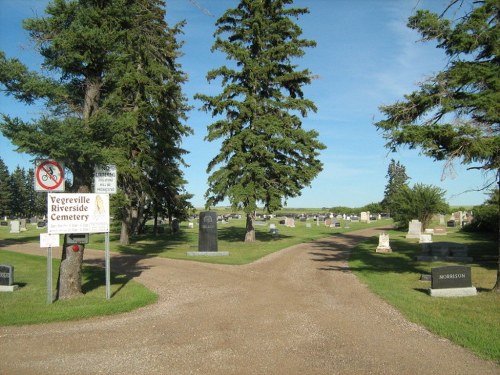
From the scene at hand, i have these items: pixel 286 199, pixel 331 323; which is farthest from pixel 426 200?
pixel 331 323

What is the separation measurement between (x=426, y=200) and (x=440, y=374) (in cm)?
3516

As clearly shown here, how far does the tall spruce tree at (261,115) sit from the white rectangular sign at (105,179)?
13.8 m

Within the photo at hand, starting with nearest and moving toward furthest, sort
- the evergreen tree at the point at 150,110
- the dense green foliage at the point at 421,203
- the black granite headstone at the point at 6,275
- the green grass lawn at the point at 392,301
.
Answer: the green grass lawn at the point at 392,301 < the black granite headstone at the point at 6,275 < the evergreen tree at the point at 150,110 < the dense green foliage at the point at 421,203

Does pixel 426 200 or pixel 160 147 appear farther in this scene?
pixel 426 200


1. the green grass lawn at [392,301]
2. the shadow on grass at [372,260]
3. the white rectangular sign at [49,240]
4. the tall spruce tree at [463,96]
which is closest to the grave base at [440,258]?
the shadow on grass at [372,260]

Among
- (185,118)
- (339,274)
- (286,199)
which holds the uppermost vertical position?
(185,118)

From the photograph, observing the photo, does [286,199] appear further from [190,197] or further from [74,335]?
[74,335]

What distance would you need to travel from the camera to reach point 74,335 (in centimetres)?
701

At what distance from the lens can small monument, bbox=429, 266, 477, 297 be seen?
10352 mm

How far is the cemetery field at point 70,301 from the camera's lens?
26.8 ft

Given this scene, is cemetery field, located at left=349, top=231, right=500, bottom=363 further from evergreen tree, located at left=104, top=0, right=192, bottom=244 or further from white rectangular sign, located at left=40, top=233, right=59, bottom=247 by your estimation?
evergreen tree, located at left=104, top=0, right=192, bottom=244

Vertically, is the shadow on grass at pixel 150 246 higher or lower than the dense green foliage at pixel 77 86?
lower

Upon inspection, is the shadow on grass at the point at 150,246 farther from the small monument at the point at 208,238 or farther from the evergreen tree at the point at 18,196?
the evergreen tree at the point at 18,196

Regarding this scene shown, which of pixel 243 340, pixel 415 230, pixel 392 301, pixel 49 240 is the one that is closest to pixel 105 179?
pixel 49 240
